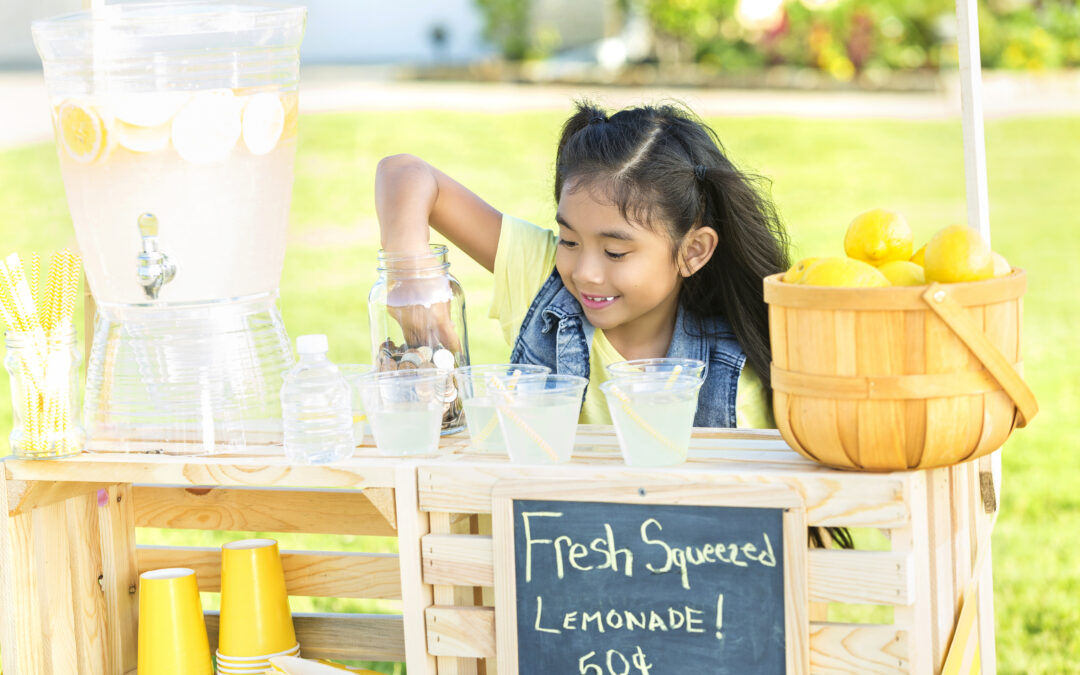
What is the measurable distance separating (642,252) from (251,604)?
2.65ft

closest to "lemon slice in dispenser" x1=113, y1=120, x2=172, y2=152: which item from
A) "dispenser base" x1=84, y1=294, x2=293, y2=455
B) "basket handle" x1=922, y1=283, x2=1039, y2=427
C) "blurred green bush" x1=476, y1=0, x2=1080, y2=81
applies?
"dispenser base" x1=84, y1=294, x2=293, y2=455

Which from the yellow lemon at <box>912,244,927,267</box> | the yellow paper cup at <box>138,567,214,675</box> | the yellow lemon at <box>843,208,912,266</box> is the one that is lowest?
the yellow paper cup at <box>138,567,214,675</box>

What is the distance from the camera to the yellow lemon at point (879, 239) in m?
1.52

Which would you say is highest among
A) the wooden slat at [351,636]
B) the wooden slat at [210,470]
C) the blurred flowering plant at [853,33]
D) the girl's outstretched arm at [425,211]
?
the blurred flowering plant at [853,33]

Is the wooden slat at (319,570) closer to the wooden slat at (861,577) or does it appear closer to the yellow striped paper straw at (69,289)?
the yellow striped paper straw at (69,289)

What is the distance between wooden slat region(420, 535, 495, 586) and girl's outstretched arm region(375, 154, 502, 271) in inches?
22.2

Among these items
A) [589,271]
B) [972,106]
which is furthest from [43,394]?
[972,106]

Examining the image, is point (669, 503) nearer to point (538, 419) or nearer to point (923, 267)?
point (538, 419)

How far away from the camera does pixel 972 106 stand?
1727 millimetres

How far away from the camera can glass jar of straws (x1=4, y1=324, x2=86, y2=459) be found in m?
1.70

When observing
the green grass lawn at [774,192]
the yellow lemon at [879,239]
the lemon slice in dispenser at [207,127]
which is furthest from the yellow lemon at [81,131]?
the green grass lawn at [774,192]

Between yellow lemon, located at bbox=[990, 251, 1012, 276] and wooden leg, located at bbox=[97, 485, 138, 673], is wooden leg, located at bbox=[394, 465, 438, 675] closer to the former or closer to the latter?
wooden leg, located at bbox=[97, 485, 138, 673]

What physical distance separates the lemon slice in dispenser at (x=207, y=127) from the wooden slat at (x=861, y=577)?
100 centimetres

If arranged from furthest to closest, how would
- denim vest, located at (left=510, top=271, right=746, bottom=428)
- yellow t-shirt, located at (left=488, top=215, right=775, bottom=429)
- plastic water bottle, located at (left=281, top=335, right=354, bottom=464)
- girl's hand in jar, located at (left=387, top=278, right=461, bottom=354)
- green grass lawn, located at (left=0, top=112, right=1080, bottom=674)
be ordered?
green grass lawn, located at (left=0, top=112, right=1080, bottom=674)
yellow t-shirt, located at (left=488, top=215, right=775, bottom=429)
denim vest, located at (left=510, top=271, right=746, bottom=428)
girl's hand in jar, located at (left=387, top=278, right=461, bottom=354)
plastic water bottle, located at (left=281, top=335, right=354, bottom=464)
